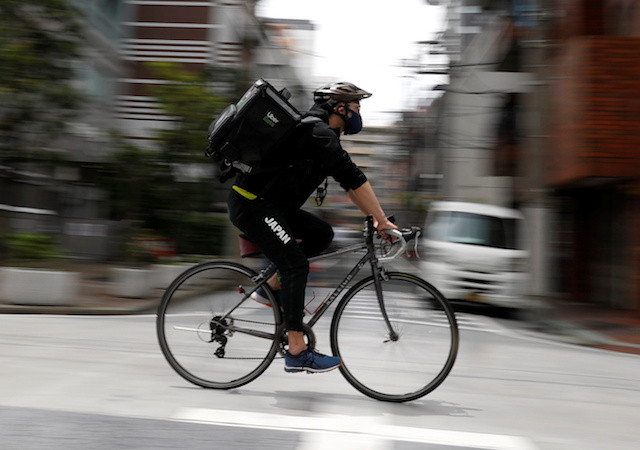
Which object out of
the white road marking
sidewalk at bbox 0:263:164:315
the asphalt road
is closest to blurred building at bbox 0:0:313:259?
sidewalk at bbox 0:263:164:315

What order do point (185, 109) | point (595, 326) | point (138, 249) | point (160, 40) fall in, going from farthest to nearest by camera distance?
1. point (160, 40)
2. point (185, 109)
3. point (595, 326)
4. point (138, 249)

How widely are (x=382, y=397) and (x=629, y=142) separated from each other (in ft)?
38.3

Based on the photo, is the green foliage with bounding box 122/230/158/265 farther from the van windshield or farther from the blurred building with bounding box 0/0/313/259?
the van windshield

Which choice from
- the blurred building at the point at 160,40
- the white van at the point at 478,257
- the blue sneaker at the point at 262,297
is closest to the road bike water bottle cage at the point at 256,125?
the blue sneaker at the point at 262,297

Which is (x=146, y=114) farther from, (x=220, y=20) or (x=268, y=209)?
(x=268, y=209)

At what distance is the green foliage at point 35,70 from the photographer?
1334 centimetres

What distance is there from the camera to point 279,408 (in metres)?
4.40

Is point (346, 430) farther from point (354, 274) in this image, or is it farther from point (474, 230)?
point (474, 230)

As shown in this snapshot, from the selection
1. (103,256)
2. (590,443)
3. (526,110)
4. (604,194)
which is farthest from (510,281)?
(103,256)

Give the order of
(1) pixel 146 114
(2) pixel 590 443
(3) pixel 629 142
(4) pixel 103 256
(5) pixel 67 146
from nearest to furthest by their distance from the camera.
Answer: (2) pixel 590 443 < (3) pixel 629 142 < (5) pixel 67 146 < (4) pixel 103 256 < (1) pixel 146 114

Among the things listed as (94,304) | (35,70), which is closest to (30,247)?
(94,304)

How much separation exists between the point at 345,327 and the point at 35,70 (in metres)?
11.4

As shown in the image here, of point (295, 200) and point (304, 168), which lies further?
point (295, 200)

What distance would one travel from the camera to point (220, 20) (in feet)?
82.7
